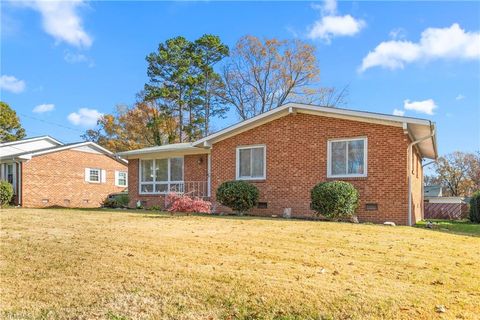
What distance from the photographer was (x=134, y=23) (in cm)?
1611

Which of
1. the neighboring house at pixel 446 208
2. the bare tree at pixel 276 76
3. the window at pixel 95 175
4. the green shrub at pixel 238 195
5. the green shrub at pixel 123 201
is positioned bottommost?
the neighboring house at pixel 446 208

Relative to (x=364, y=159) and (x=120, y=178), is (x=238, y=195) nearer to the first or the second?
(x=364, y=159)

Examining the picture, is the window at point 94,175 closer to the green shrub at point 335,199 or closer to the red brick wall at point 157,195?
the red brick wall at point 157,195

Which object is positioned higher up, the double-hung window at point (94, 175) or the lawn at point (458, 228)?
the double-hung window at point (94, 175)

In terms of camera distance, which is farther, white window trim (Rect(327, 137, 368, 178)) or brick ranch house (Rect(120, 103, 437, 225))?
white window trim (Rect(327, 137, 368, 178))

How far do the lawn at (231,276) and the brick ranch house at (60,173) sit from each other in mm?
16761

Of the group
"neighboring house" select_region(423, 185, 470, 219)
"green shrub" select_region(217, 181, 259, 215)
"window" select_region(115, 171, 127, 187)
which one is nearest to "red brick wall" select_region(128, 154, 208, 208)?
"green shrub" select_region(217, 181, 259, 215)

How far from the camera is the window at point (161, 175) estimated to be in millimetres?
19078

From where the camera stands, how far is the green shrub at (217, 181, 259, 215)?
48.1 ft

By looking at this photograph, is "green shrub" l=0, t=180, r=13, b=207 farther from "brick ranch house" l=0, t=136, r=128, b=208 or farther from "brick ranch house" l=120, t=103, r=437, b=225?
"brick ranch house" l=120, t=103, r=437, b=225

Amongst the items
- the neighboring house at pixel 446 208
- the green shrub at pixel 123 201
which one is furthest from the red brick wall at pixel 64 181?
the neighboring house at pixel 446 208

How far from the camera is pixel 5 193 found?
2195 cm

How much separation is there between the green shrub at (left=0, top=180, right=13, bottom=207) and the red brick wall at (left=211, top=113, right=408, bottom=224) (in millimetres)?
12757

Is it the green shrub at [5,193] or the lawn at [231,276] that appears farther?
the green shrub at [5,193]
